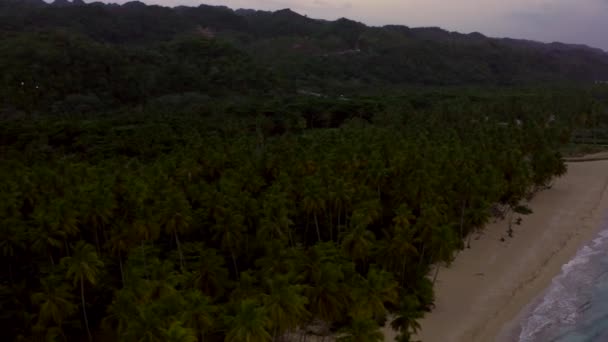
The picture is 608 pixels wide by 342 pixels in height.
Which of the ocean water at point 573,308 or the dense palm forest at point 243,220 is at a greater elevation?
the dense palm forest at point 243,220

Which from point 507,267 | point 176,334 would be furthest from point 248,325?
point 507,267

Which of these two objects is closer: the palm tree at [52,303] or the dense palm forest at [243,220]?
the dense palm forest at [243,220]

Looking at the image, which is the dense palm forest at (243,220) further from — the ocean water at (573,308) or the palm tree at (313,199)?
the ocean water at (573,308)

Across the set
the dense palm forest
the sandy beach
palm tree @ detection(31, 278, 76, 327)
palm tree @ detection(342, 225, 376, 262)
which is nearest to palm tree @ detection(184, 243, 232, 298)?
the dense palm forest

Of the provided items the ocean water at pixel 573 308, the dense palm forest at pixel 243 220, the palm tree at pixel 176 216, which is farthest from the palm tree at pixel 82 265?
the ocean water at pixel 573 308

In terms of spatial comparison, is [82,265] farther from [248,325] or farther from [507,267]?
[507,267]
